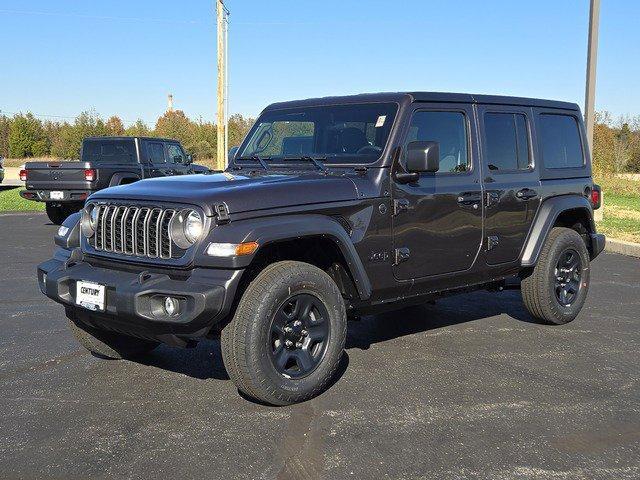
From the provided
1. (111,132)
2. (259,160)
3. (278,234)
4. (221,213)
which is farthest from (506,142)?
(111,132)

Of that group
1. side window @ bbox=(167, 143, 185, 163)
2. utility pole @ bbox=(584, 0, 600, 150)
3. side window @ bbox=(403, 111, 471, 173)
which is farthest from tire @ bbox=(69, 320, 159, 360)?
utility pole @ bbox=(584, 0, 600, 150)

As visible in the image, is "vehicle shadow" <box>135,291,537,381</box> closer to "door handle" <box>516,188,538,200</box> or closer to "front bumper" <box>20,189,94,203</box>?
"door handle" <box>516,188,538,200</box>

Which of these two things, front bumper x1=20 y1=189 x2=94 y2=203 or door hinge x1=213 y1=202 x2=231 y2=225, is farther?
front bumper x1=20 y1=189 x2=94 y2=203

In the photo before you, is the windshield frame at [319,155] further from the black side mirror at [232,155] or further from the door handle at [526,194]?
the door handle at [526,194]

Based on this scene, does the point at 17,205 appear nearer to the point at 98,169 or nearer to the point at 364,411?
the point at 98,169

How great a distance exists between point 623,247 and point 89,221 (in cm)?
901

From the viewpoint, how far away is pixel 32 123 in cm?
5725

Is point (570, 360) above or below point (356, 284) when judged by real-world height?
below

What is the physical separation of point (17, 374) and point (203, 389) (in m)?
1.37

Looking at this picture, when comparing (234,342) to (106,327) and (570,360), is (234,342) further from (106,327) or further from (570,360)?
(570,360)

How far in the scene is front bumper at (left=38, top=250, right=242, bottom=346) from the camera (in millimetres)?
3721

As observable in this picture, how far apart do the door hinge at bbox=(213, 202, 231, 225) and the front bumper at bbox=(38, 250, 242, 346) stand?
283 millimetres

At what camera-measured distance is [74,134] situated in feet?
175

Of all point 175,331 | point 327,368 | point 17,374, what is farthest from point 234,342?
point 17,374
